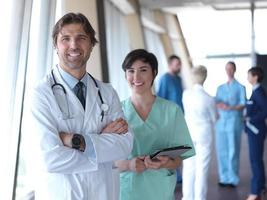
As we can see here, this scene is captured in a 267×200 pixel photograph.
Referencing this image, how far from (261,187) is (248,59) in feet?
24.3

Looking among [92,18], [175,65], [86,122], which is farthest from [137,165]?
[175,65]

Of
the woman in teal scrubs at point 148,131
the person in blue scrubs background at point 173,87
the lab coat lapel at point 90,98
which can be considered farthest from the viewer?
the person in blue scrubs background at point 173,87

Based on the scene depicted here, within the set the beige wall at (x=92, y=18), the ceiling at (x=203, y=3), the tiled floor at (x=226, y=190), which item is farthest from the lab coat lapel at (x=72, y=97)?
the ceiling at (x=203, y=3)

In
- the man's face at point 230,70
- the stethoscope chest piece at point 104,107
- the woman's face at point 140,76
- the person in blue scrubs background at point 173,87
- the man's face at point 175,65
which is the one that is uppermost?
the man's face at point 175,65

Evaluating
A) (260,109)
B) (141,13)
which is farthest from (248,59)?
(260,109)

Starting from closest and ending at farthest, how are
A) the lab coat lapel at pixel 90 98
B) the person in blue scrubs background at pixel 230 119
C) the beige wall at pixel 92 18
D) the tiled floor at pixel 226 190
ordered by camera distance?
the lab coat lapel at pixel 90 98
the beige wall at pixel 92 18
the tiled floor at pixel 226 190
the person in blue scrubs background at pixel 230 119

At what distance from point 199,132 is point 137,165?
248 centimetres

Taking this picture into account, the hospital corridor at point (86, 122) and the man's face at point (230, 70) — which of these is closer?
the hospital corridor at point (86, 122)

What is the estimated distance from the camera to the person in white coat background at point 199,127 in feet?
14.4

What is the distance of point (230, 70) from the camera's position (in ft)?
17.5

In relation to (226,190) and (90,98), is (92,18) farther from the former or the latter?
(90,98)

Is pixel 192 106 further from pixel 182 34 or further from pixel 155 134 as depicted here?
pixel 182 34

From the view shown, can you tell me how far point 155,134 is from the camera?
2.14 m

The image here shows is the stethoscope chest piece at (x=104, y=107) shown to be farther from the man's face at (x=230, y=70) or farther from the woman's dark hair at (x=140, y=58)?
the man's face at (x=230, y=70)
